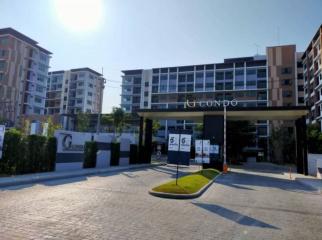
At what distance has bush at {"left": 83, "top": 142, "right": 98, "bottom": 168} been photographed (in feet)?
80.5

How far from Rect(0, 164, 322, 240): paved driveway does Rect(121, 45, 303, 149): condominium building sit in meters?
64.5

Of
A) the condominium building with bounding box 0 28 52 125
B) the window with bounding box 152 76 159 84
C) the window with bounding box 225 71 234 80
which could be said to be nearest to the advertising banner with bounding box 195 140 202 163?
the condominium building with bounding box 0 28 52 125

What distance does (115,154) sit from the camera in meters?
29.2

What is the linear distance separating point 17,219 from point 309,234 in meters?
7.38

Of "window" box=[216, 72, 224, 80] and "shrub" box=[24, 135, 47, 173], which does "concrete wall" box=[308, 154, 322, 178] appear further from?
"window" box=[216, 72, 224, 80]

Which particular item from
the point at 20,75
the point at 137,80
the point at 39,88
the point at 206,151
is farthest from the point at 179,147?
the point at 137,80

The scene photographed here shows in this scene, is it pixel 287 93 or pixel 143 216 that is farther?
pixel 287 93

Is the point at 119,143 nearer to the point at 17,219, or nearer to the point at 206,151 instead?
the point at 206,151

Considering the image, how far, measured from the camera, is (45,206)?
8.99 meters

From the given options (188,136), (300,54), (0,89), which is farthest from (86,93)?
(188,136)

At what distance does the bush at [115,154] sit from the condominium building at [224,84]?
156 ft

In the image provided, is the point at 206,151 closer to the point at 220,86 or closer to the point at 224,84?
the point at 220,86

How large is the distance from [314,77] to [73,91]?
80.7 metres

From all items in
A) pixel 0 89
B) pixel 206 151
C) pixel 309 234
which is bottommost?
pixel 309 234
